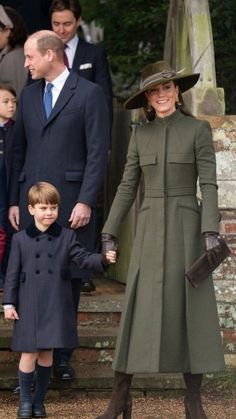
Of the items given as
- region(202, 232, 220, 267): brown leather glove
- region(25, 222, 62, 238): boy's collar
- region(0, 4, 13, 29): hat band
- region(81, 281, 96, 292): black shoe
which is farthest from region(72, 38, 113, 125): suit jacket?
region(202, 232, 220, 267): brown leather glove

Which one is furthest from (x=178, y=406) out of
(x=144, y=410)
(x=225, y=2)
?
(x=225, y=2)

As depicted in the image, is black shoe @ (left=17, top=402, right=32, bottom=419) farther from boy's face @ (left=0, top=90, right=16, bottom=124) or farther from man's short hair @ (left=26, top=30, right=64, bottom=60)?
man's short hair @ (left=26, top=30, right=64, bottom=60)

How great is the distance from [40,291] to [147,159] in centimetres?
97

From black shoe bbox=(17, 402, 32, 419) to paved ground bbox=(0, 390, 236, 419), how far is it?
0.54 ft

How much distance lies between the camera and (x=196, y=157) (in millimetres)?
7805

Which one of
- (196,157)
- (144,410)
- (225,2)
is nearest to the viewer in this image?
(196,157)

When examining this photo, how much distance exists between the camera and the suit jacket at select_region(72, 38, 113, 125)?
9.73 m

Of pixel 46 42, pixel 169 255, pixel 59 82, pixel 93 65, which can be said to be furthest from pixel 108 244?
pixel 93 65

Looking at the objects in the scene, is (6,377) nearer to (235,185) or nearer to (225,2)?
(235,185)

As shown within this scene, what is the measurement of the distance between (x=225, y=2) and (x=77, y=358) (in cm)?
364

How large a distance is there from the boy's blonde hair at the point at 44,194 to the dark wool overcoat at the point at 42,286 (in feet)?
0.65

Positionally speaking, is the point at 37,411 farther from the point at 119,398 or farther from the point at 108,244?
the point at 108,244

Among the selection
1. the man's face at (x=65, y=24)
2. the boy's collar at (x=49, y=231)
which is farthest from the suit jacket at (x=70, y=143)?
the man's face at (x=65, y=24)

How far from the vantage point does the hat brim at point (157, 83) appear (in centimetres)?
782
